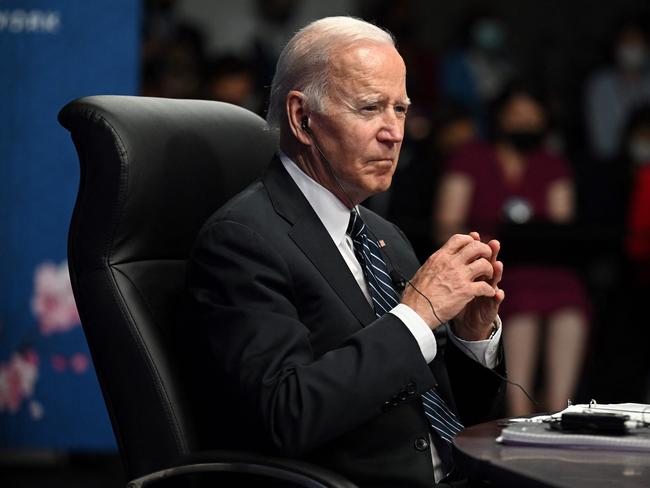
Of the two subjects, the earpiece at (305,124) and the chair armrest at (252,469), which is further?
the earpiece at (305,124)

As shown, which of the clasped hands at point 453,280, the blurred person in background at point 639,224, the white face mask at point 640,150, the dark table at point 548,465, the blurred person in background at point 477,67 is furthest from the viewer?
the blurred person in background at point 477,67

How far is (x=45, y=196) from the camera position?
14.3 ft

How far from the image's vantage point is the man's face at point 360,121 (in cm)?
243

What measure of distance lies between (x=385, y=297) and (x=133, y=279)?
0.48 metres

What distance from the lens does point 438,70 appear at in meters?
7.48

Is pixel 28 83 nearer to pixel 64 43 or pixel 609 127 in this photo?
pixel 64 43

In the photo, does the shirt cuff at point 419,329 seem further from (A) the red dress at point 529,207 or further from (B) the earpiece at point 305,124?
(A) the red dress at point 529,207

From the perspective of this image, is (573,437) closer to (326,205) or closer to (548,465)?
(548,465)

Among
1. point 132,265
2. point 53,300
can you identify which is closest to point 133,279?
point 132,265

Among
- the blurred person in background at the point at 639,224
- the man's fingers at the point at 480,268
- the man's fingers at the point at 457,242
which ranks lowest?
the blurred person in background at the point at 639,224

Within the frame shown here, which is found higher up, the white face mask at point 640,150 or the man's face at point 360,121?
the man's face at point 360,121

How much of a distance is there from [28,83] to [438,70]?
357 centimetres

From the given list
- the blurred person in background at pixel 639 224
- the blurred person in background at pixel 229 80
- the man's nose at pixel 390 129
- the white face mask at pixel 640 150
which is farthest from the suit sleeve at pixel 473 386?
the white face mask at pixel 640 150

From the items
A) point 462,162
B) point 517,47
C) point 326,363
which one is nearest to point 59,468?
point 462,162
